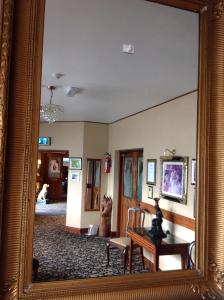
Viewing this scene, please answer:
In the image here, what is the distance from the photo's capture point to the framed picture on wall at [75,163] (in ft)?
3.20

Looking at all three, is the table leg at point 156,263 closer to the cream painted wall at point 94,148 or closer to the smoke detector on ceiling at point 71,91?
the cream painted wall at point 94,148

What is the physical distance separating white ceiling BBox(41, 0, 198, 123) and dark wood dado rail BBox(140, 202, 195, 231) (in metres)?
0.39

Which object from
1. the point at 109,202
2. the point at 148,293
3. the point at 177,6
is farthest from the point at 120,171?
the point at 177,6

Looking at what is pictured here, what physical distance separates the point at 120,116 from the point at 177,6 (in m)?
0.46

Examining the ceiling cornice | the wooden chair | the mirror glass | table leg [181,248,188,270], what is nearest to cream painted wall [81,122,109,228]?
the mirror glass

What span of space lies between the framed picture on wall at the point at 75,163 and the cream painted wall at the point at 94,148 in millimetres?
33

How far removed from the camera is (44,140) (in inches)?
32.1

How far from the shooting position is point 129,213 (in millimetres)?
1120

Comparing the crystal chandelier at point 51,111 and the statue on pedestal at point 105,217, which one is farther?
the statue on pedestal at point 105,217

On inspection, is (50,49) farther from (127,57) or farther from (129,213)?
(129,213)

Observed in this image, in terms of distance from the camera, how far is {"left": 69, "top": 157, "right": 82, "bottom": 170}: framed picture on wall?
0.98m

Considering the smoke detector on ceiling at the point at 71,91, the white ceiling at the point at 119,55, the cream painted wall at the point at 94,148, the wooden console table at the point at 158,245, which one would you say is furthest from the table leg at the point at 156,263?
the smoke detector on ceiling at the point at 71,91

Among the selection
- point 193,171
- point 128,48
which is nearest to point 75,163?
point 193,171

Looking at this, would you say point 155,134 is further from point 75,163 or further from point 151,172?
point 75,163
